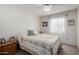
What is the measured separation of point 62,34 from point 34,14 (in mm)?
583

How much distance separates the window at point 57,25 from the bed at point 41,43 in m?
0.09

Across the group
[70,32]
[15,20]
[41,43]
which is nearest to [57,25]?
[70,32]

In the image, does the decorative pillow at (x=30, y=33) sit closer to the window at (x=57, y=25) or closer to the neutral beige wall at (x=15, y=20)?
the neutral beige wall at (x=15, y=20)

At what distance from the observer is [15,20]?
1.40 m

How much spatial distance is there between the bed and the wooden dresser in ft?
0.37

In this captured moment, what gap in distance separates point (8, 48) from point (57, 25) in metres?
0.88

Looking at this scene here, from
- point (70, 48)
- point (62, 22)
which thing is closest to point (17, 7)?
point (62, 22)

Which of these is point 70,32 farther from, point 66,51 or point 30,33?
point 30,33

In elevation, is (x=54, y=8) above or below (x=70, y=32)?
above

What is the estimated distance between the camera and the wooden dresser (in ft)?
4.43

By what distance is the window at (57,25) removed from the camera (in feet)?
4.64

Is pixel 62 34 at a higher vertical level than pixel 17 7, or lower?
lower

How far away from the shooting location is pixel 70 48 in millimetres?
1355
